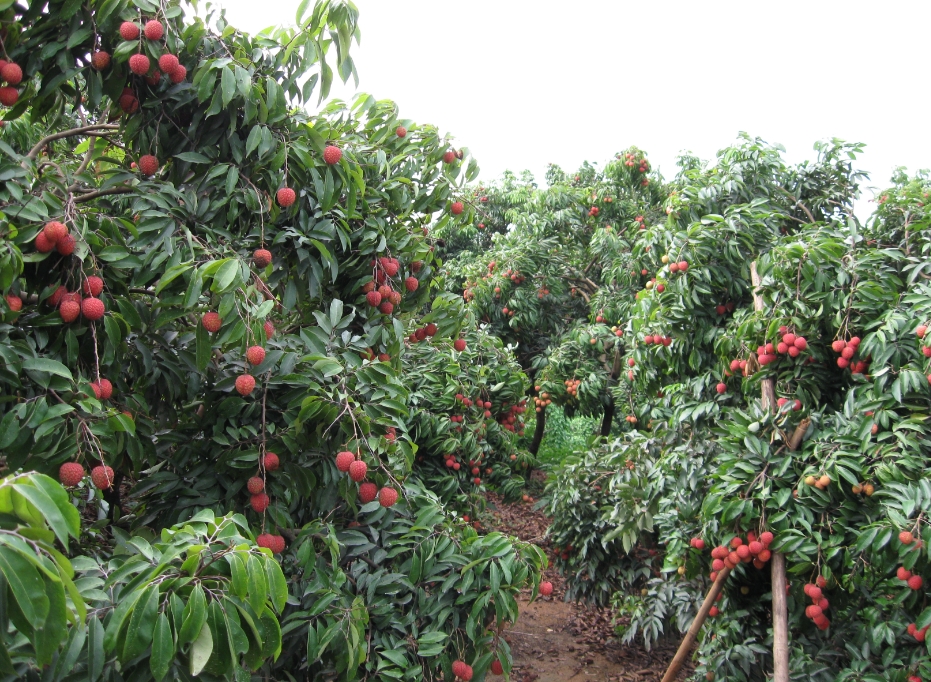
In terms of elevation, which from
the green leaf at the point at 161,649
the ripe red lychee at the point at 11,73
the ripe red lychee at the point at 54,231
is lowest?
the green leaf at the point at 161,649

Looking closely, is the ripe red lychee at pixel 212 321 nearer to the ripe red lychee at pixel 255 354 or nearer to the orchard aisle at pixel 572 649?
the ripe red lychee at pixel 255 354

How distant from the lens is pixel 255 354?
6.33 feet

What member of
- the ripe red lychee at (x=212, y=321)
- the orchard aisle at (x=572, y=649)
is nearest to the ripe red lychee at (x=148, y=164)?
the ripe red lychee at (x=212, y=321)

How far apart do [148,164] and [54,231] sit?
0.47 meters

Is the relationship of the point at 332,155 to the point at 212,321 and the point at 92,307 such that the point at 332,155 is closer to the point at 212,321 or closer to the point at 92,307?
the point at 212,321

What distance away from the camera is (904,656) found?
A: 9.48 ft

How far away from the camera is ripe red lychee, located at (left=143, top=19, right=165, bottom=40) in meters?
1.96

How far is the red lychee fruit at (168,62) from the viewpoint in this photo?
2027 millimetres

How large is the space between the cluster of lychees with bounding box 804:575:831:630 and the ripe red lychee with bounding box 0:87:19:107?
3.39 m

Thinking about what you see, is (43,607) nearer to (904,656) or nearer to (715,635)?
(904,656)

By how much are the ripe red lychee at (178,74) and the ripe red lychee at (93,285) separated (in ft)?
2.26

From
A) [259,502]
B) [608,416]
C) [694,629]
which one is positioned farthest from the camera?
[608,416]

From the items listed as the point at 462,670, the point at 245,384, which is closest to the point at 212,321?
the point at 245,384

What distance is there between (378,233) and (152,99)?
0.83 m
